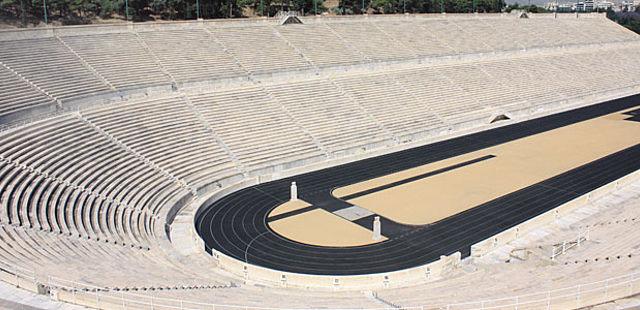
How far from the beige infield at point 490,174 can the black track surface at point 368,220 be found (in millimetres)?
570

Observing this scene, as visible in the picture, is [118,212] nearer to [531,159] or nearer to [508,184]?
[508,184]

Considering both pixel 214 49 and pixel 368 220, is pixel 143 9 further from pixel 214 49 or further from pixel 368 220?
pixel 368 220

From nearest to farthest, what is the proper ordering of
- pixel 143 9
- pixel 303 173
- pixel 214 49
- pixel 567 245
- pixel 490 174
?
1. pixel 567 245
2. pixel 490 174
3. pixel 303 173
4. pixel 214 49
5. pixel 143 9

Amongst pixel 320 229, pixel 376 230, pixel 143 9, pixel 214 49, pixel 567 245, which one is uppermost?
pixel 143 9

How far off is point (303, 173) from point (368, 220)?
5757 millimetres

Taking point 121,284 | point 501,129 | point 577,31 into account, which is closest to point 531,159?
point 501,129

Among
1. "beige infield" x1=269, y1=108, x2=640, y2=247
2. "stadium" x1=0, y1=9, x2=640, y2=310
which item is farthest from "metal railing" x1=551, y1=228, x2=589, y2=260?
"beige infield" x1=269, y1=108, x2=640, y2=247

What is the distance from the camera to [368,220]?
20.1 m

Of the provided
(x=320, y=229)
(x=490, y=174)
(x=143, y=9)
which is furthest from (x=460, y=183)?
(x=143, y=9)

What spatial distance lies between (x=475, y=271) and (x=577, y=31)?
46.9m

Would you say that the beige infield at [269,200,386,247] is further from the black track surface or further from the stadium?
the black track surface

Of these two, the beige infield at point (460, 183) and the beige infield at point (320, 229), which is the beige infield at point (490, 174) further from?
the beige infield at point (320, 229)

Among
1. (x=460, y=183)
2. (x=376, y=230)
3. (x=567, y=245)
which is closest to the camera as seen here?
(x=567, y=245)

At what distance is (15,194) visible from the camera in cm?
1725
